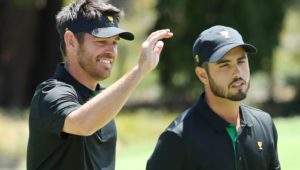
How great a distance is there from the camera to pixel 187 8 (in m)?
22.8

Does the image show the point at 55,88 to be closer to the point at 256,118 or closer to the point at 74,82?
the point at 74,82

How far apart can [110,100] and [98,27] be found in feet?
2.26

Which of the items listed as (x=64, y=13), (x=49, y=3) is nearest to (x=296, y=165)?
(x=64, y=13)

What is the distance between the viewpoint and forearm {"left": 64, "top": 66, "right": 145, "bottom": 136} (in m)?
3.59

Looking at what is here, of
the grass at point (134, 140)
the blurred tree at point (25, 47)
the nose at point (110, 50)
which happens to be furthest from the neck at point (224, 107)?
the blurred tree at point (25, 47)

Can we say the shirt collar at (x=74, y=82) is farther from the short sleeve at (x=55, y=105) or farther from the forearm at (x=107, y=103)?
the forearm at (x=107, y=103)

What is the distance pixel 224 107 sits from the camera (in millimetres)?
3910

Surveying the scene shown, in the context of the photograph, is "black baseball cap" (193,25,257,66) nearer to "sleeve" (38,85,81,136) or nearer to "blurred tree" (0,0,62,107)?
"sleeve" (38,85,81,136)

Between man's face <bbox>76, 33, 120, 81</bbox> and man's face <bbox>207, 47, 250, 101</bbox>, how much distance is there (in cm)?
52

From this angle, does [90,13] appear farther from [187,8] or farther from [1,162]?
[187,8]

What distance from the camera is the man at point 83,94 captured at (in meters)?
3.63

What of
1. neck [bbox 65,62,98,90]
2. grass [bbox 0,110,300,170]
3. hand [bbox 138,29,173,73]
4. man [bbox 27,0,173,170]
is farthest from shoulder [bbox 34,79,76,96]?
grass [bbox 0,110,300,170]

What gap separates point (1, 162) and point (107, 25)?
1023 centimetres

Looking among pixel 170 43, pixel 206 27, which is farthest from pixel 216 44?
pixel 170 43
